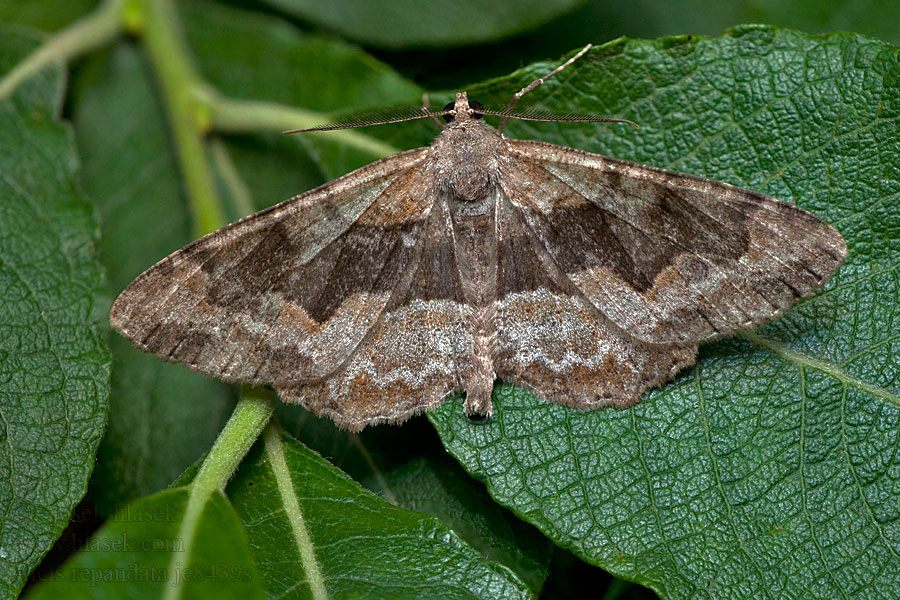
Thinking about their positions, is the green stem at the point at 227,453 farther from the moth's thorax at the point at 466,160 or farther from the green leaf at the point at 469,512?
the moth's thorax at the point at 466,160

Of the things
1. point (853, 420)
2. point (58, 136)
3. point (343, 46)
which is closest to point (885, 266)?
point (853, 420)

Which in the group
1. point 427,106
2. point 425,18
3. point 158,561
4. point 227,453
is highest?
point 425,18

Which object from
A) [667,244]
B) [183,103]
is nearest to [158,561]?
[667,244]

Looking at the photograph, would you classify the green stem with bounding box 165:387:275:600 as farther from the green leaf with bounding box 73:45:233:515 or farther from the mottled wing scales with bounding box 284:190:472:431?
the green leaf with bounding box 73:45:233:515

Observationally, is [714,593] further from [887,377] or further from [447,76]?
[447,76]

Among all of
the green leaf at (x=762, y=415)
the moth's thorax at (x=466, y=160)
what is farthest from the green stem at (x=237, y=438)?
the moth's thorax at (x=466, y=160)

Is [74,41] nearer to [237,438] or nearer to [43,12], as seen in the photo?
[43,12]
